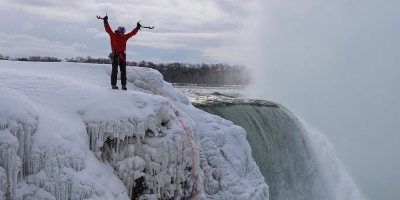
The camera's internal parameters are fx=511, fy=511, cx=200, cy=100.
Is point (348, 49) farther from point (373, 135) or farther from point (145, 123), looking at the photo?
point (145, 123)

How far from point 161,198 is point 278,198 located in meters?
5.82

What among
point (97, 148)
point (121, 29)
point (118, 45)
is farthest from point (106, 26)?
point (97, 148)

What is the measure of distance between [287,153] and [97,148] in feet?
26.5

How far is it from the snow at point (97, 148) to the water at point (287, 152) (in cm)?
327

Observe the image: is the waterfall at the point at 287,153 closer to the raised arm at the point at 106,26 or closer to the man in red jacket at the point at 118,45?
the man in red jacket at the point at 118,45

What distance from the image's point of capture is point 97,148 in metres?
7.00

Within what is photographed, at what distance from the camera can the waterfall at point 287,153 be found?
13.1m

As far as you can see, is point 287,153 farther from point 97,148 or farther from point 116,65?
point 97,148

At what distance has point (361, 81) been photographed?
30828 millimetres

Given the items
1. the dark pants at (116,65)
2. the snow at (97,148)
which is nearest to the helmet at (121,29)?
the dark pants at (116,65)

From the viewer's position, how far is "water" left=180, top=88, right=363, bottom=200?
42.9 ft

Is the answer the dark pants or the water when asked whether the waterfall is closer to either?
the water

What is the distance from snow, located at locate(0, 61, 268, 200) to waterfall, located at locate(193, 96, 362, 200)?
129 inches

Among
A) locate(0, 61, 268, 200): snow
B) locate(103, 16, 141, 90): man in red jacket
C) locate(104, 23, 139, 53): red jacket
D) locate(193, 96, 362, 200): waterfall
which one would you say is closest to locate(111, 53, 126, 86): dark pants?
locate(103, 16, 141, 90): man in red jacket
